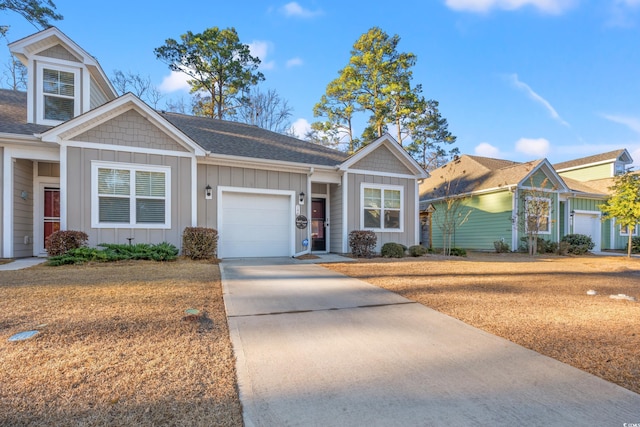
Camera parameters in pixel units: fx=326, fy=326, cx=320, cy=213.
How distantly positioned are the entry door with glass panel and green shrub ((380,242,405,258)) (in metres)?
9.93

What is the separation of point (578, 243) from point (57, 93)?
2085 cm

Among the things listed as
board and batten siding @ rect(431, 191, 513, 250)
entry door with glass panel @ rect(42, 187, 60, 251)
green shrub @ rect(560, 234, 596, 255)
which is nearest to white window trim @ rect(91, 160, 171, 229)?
entry door with glass panel @ rect(42, 187, 60, 251)

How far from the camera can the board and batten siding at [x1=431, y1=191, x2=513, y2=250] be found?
1499cm

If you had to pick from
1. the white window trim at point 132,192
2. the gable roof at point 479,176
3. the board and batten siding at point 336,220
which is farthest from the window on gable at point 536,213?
the white window trim at point 132,192

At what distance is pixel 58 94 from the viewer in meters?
9.24

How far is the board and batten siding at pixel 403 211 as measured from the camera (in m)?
11.1

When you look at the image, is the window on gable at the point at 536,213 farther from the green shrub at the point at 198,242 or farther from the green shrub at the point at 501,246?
the green shrub at the point at 198,242

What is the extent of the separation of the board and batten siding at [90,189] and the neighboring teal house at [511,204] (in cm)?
932

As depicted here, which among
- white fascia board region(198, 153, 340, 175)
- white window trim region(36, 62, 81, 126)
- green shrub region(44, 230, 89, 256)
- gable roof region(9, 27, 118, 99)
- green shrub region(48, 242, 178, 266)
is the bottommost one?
green shrub region(48, 242, 178, 266)

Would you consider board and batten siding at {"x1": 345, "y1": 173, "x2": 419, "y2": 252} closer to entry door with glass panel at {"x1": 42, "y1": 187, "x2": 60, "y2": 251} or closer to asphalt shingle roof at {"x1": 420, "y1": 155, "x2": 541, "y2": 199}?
asphalt shingle roof at {"x1": 420, "y1": 155, "x2": 541, "y2": 199}

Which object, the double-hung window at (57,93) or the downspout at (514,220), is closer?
the double-hung window at (57,93)

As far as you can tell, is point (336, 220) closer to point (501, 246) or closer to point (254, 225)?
point (254, 225)

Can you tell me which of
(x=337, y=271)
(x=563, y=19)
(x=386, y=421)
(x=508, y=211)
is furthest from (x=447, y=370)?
(x=563, y=19)

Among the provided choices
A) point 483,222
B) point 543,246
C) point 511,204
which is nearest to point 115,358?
point 511,204
